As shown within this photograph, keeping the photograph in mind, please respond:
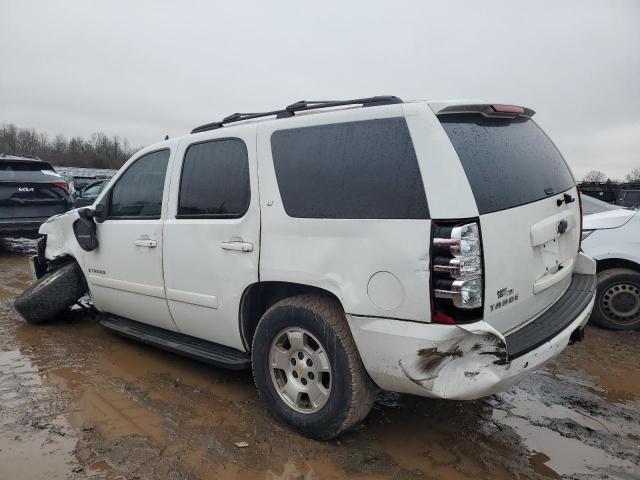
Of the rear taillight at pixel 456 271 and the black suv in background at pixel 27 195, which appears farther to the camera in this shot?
the black suv in background at pixel 27 195

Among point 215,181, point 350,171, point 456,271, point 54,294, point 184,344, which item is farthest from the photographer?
point 54,294

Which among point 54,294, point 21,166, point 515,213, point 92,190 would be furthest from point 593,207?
point 92,190

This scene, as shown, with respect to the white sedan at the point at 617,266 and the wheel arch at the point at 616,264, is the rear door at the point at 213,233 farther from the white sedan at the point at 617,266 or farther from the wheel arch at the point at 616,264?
the wheel arch at the point at 616,264

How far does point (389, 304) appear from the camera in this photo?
235 centimetres

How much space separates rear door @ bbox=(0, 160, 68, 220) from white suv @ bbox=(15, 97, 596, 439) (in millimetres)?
6291

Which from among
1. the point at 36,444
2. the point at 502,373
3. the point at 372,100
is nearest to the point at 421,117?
the point at 372,100

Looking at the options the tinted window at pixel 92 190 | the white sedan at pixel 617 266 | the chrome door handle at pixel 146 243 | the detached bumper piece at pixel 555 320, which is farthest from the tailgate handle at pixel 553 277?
the tinted window at pixel 92 190

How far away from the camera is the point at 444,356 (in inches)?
89.4

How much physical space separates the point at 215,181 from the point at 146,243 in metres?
0.88

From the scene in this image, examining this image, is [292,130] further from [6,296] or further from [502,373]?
[6,296]

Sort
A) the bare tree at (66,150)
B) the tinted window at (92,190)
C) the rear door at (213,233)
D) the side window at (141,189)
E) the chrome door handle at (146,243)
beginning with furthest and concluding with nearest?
the bare tree at (66,150), the tinted window at (92,190), the side window at (141,189), the chrome door handle at (146,243), the rear door at (213,233)

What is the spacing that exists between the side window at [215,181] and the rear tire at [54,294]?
2.02m

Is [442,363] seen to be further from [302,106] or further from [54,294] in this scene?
[54,294]

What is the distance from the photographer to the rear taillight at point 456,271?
2.19 metres
